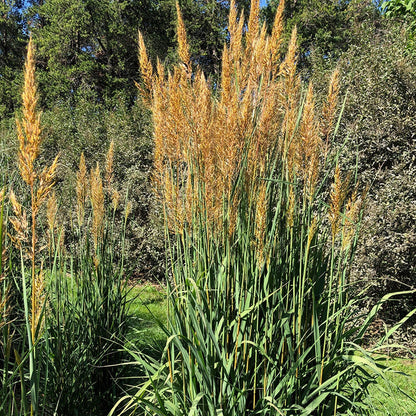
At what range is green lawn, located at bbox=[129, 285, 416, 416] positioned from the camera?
243 cm

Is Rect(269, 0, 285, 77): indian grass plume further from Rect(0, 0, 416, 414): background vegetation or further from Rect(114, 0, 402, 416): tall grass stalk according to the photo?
Rect(0, 0, 416, 414): background vegetation

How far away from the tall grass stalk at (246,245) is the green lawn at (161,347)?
1.49ft

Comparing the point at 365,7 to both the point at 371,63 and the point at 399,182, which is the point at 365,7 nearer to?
the point at 371,63

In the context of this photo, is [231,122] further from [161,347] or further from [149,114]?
[149,114]

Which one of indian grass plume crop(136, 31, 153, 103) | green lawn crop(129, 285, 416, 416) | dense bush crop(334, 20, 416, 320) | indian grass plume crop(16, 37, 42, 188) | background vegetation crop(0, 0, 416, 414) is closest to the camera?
indian grass plume crop(16, 37, 42, 188)

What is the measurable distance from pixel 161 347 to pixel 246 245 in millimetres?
981

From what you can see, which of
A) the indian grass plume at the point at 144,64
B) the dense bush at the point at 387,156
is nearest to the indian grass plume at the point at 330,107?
the indian grass plume at the point at 144,64

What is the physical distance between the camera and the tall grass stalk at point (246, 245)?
1.50m

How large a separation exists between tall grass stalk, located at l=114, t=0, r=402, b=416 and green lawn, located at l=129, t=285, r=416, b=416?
0.45 m

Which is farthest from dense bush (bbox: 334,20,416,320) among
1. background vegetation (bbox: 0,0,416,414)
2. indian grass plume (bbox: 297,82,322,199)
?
indian grass plume (bbox: 297,82,322,199)

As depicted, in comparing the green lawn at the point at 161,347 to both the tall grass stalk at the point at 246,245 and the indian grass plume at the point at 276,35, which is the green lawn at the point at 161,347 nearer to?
the tall grass stalk at the point at 246,245

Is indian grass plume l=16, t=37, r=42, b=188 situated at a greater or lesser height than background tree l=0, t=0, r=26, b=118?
lesser

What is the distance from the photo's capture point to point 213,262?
64.9 inches

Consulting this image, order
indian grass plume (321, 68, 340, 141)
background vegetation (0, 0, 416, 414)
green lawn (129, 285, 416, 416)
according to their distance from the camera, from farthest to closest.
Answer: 1. background vegetation (0, 0, 416, 414)
2. green lawn (129, 285, 416, 416)
3. indian grass plume (321, 68, 340, 141)
